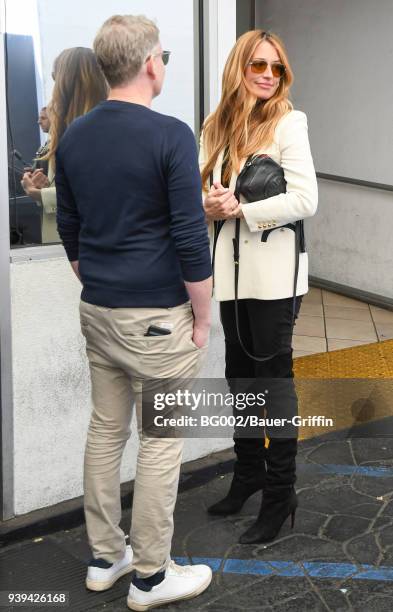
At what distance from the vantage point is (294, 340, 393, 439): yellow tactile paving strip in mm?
5164

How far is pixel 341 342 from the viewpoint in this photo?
21.1 ft

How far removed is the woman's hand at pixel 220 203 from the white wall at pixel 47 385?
729 mm

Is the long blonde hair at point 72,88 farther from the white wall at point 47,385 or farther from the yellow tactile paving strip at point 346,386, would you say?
the yellow tactile paving strip at point 346,386

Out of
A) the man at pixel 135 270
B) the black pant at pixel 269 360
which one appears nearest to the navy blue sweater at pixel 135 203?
the man at pixel 135 270

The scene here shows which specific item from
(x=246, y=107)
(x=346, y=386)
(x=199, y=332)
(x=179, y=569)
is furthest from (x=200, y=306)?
(x=346, y=386)

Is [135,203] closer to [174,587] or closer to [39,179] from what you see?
[39,179]

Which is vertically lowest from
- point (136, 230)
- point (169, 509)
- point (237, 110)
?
point (169, 509)

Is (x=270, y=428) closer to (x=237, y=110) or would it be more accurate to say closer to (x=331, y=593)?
(x=331, y=593)

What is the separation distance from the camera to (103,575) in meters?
3.39

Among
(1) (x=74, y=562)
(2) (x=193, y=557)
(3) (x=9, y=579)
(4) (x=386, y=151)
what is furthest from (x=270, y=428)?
(4) (x=386, y=151)

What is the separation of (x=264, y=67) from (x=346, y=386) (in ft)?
8.37

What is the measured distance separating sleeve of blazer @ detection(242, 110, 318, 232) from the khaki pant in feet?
1.75

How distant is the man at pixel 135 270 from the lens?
2877 millimetres

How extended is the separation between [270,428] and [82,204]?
49.7 inches
